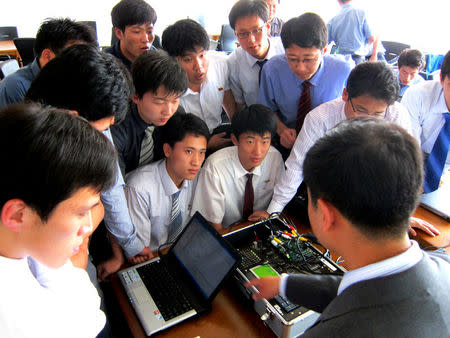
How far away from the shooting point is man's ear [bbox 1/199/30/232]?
0.59 m

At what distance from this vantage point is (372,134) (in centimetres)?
66

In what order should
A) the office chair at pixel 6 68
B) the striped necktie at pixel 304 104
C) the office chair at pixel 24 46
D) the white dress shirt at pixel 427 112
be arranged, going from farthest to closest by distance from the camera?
the office chair at pixel 24 46 < the office chair at pixel 6 68 < the striped necktie at pixel 304 104 < the white dress shirt at pixel 427 112

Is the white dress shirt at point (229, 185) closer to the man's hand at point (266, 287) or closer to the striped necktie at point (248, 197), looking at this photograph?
the striped necktie at point (248, 197)

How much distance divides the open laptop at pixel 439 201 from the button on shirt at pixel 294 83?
791 millimetres

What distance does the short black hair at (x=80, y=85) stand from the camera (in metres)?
1.03

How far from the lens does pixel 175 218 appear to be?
1648 mm

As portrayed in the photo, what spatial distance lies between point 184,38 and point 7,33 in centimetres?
480

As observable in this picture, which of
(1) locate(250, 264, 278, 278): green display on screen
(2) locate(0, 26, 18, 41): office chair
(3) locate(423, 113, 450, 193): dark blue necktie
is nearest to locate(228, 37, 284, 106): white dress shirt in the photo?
(3) locate(423, 113, 450, 193): dark blue necktie

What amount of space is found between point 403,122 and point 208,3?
21.4 ft

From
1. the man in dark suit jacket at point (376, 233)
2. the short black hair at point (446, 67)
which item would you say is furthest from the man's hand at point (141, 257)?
the short black hair at point (446, 67)

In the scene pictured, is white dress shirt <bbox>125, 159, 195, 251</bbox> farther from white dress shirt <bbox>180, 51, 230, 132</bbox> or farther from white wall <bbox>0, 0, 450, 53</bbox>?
white wall <bbox>0, 0, 450, 53</bbox>

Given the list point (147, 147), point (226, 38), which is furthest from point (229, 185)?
point (226, 38)

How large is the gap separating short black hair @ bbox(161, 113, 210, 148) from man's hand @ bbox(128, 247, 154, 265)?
1.78ft

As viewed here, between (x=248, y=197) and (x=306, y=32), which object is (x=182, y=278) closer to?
(x=248, y=197)
